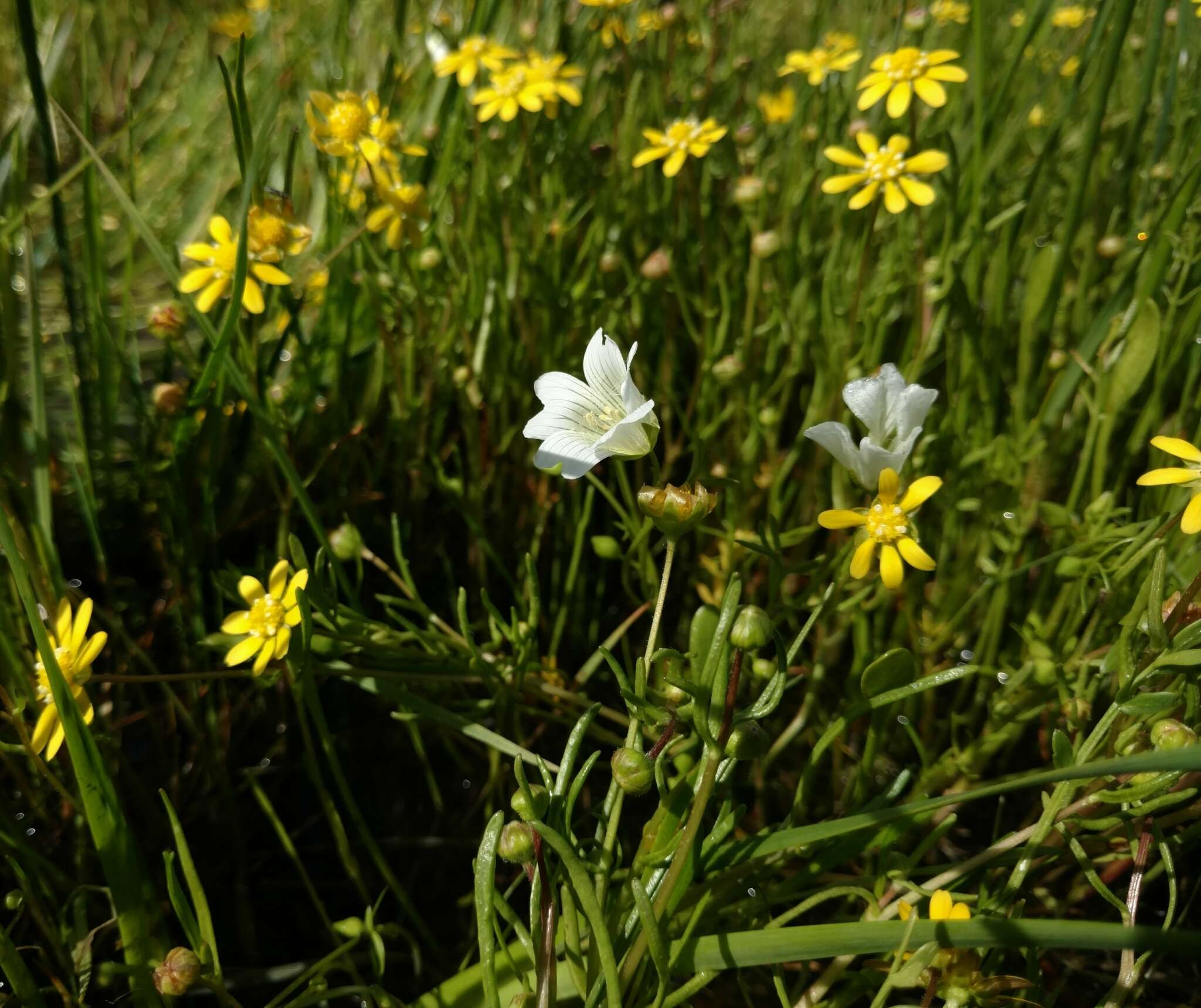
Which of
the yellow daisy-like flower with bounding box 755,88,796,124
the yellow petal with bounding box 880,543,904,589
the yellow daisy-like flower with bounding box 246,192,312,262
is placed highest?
the yellow daisy-like flower with bounding box 755,88,796,124

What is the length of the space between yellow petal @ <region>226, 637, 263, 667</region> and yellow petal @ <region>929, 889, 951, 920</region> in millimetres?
605

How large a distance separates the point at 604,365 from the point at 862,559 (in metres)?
0.27

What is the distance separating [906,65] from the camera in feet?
3.95

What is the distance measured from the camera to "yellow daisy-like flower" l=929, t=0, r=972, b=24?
5.32 feet

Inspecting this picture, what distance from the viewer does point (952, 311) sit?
1.31 meters

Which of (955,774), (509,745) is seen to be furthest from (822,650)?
(509,745)

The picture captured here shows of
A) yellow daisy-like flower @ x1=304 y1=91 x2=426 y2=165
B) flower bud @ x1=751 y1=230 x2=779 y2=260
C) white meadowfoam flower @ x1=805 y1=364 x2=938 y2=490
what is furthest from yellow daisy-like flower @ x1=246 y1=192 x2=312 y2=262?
white meadowfoam flower @ x1=805 y1=364 x2=938 y2=490

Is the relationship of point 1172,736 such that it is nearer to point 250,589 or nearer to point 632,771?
point 632,771

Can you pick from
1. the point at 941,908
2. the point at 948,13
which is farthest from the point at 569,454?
the point at 948,13

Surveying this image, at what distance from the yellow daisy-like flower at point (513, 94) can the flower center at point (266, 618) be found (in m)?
0.76

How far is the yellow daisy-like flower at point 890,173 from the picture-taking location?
3.56 feet

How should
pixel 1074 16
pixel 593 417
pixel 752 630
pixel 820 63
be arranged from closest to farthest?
pixel 752 630
pixel 593 417
pixel 820 63
pixel 1074 16

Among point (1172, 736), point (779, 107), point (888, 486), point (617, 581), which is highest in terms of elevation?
point (779, 107)

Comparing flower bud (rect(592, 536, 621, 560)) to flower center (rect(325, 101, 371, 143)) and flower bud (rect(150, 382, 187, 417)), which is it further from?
flower center (rect(325, 101, 371, 143))
